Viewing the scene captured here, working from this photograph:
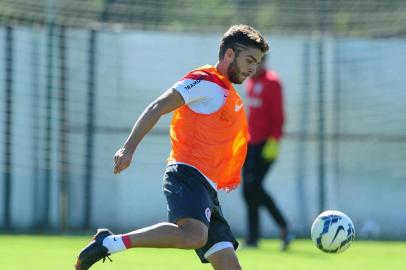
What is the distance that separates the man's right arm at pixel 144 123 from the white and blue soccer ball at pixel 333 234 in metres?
1.65

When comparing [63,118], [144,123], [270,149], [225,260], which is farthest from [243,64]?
[63,118]

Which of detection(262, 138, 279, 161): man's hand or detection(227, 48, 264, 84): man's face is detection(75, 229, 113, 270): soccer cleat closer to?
detection(227, 48, 264, 84): man's face

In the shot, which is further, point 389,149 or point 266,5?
point 266,5

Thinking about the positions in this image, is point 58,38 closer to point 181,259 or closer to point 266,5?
point 266,5

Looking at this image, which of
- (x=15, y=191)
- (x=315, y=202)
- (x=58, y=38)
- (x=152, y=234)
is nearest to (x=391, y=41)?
(x=315, y=202)

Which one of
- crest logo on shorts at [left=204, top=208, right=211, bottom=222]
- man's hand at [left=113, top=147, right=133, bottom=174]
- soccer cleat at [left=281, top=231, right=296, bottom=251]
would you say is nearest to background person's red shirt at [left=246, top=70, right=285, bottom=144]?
soccer cleat at [left=281, top=231, right=296, bottom=251]

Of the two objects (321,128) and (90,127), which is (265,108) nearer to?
(321,128)

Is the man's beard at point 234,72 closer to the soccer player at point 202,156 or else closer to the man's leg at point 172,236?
the soccer player at point 202,156

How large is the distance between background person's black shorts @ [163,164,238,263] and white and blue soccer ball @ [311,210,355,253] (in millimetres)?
872

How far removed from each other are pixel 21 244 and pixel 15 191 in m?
2.81

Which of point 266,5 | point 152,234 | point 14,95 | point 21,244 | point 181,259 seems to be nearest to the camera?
point 152,234

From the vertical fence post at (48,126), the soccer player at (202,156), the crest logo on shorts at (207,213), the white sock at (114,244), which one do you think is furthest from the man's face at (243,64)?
the vertical fence post at (48,126)

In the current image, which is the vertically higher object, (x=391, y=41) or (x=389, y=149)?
(x=391, y=41)

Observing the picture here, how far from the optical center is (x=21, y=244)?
1177 cm
